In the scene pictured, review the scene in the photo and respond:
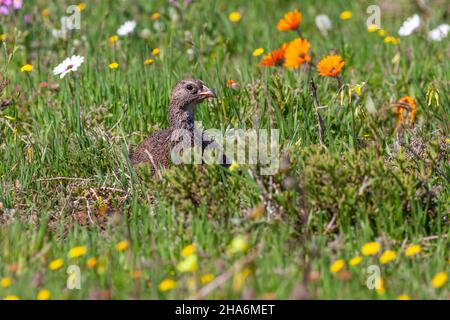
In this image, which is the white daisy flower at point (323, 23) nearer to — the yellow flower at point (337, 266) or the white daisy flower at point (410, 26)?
the white daisy flower at point (410, 26)

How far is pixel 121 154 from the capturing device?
5980 mm

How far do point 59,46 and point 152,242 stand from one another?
3455mm

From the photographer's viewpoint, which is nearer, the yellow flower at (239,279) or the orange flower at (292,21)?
the yellow flower at (239,279)

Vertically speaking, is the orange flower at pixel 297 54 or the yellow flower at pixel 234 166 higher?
the orange flower at pixel 297 54

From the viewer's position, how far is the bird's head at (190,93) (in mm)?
6309

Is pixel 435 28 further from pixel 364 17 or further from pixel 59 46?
pixel 59 46

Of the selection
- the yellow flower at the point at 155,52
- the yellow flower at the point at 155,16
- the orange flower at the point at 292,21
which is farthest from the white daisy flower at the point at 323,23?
the orange flower at the point at 292,21

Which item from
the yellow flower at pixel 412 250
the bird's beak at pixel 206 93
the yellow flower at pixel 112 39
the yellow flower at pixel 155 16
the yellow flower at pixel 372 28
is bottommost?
the yellow flower at pixel 412 250

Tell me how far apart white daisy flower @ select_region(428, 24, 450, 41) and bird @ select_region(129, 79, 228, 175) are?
248cm

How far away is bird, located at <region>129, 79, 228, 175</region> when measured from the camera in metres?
6.11

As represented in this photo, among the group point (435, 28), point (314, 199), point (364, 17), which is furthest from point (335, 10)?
point (314, 199)

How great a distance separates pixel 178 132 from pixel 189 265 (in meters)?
2.00

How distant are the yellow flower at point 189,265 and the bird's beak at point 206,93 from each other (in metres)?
2.03
